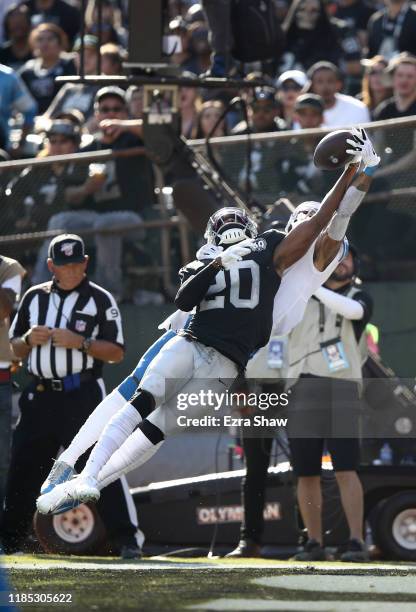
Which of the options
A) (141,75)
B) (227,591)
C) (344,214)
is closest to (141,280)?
(141,75)

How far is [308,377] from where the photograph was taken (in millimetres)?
8688

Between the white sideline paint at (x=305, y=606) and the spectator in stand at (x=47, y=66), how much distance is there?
27.8 feet

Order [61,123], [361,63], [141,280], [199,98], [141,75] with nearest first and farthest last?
[141,75]
[141,280]
[61,123]
[199,98]
[361,63]

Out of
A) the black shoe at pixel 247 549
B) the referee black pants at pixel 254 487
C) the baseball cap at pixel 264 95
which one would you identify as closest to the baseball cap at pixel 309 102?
the baseball cap at pixel 264 95

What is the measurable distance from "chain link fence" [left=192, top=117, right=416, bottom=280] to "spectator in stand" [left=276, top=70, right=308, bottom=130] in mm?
1563

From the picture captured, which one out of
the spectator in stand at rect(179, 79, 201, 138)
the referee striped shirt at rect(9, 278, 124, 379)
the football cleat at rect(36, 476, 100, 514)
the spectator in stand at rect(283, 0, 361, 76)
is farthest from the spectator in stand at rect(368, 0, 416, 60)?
the football cleat at rect(36, 476, 100, 514)

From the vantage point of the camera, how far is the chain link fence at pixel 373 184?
9.60 meters

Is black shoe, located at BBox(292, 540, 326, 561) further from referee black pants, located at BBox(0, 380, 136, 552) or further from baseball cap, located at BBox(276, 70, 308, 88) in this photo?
baseball cap, located at BBox(276, 70, 308, 88)

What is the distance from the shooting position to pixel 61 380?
859 centimetres

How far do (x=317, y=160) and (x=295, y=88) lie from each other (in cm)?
455

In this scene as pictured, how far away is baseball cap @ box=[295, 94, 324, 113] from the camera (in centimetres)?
1051

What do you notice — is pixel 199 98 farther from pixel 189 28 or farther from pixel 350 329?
pixel 350 329

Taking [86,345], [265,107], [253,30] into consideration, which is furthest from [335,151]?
[265,107]

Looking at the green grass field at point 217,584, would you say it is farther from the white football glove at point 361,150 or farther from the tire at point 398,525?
the white football glove at point 361,150
